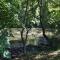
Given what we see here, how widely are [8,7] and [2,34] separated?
4.52ft

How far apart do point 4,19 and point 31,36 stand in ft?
23.8

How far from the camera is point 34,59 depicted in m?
12.3

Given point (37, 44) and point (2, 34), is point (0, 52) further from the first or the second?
point (37, 44)

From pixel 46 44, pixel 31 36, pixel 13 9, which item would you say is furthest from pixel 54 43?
pixel 13 9

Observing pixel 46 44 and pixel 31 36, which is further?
pixel 31 36

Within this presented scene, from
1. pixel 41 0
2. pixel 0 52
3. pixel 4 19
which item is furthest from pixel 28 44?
pixel 0 52

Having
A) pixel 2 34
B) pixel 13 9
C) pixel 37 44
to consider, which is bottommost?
pixel 37 44

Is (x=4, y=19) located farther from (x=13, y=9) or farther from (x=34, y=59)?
(x=34, y=59)

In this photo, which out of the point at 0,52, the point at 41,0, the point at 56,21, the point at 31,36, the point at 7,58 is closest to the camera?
the point at 0,52

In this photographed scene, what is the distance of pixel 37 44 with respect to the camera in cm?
1655

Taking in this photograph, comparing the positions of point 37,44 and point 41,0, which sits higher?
point 41,0

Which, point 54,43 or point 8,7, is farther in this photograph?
point 54,43

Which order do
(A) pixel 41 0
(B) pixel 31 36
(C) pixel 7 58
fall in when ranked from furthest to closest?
(B) pixel 31 36 < (A) pixel 41 0 < (C) pixel 7 58

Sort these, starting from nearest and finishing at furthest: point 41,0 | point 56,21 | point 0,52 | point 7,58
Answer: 1. point 0,52
2. point 7,58
3. point 41,0
4. point 56,21
